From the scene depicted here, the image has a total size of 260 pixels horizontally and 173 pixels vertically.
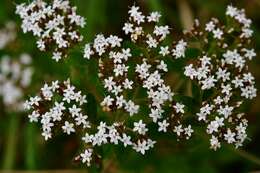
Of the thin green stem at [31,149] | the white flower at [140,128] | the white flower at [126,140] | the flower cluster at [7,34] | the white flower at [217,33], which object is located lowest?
the white flower at [126,140]

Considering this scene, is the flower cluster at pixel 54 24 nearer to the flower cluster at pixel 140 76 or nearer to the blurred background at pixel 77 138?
the flower cluster at pixel 140 76

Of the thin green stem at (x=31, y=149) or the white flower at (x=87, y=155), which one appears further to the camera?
the thin green stem at (x=31, y=149)

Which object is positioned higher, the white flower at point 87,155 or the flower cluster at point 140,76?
the flower cluster at point 140,76

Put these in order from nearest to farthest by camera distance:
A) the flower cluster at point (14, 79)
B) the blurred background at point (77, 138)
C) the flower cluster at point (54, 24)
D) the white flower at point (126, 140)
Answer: the white flower at point (126, 140)
the flower cluster at point (54, 24)
the blurred background at point (77, 138)
the flower cluster at point (14, 79)

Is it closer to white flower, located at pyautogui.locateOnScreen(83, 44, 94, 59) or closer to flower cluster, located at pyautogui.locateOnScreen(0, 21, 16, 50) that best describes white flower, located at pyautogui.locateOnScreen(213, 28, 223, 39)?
white flower, located at pyautogui.locateOnScreen(83, 44, 94, 59)

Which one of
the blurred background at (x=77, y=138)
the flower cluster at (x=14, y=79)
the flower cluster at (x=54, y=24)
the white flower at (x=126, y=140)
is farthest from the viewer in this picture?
the flower cluster at (x=14, y=79)

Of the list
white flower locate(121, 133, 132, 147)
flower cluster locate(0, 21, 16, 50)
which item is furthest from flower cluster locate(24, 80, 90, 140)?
flower cluster locate(0, 21, 16, 50)

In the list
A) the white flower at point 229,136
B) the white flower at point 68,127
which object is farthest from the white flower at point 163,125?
the white flower at point 68,127
